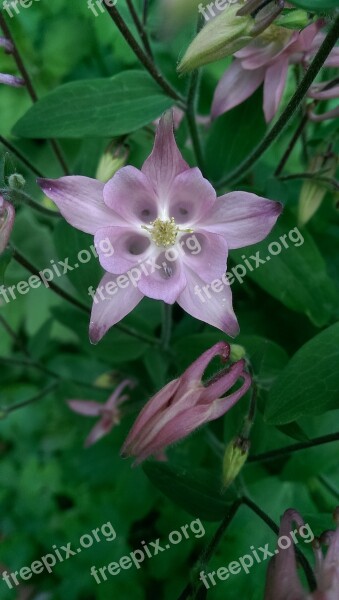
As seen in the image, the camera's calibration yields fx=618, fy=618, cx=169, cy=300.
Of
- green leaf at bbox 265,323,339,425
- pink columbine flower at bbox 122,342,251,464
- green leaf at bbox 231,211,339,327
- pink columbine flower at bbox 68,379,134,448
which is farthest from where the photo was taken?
pink columbine flower at bbox 68,379,134,448

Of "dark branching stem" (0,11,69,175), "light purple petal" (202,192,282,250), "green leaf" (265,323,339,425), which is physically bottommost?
"green leaf" (265,323,339,425)

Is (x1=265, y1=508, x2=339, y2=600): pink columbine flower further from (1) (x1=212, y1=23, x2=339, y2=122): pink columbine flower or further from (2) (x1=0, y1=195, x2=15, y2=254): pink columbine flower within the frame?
(1) (x1=212, y1=23, x2=339, y2=122): pink columbine flower

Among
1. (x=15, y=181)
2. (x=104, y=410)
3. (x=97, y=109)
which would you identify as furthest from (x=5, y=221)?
(x=104, y=410)

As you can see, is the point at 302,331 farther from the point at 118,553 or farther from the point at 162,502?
the point at 118,553

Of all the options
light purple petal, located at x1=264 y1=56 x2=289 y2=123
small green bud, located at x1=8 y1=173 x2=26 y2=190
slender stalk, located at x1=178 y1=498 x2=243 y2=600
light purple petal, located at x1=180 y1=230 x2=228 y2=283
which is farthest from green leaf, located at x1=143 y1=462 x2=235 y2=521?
light purple petal, located at x1=264 y1=56 x2=289 y2=123

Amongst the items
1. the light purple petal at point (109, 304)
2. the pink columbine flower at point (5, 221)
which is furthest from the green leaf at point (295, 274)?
the pink columbine flower at point (5, 221)

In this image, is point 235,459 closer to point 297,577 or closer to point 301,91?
point 297,577
